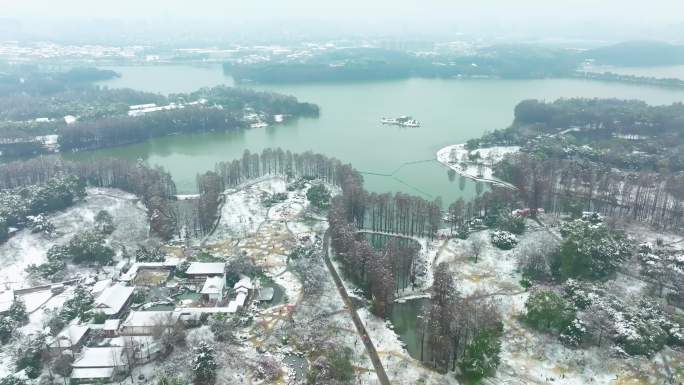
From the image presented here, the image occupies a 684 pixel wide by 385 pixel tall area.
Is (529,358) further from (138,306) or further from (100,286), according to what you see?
(100,286)

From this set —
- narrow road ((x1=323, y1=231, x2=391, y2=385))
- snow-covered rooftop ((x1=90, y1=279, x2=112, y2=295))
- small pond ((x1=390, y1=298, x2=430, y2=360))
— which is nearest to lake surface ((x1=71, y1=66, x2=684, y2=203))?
narrow road ((x1=323, y1=231, x2=391, y2=385))

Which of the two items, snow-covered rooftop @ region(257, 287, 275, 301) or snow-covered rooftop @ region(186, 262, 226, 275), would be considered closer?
snow-covered rooftop @ region(257, 287, 275, 301)

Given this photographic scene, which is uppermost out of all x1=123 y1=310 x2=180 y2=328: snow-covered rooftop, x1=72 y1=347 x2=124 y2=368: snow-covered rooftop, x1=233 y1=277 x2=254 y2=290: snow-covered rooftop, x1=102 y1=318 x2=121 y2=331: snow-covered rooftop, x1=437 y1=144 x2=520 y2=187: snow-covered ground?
x1=437 y1=144 x2=520 y2=187: snow-covered ground

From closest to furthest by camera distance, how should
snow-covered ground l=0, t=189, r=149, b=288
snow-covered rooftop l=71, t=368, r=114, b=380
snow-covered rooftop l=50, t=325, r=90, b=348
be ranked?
snow-covered rooftop l=71, t=368, r=114, b=380, snow-covered rooftop l=50, t=325, r=90, b=348, snow-covered ground l=0, t=189, r=149, b=288

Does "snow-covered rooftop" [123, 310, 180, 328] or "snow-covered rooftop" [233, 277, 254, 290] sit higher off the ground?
"snow-covered rooftop" [233, 277, 254, 290]

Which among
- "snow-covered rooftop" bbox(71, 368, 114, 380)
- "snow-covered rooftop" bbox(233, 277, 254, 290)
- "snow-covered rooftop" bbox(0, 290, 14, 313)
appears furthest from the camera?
"snow-covered rooftop" bbox(233, 277, 254, 290)

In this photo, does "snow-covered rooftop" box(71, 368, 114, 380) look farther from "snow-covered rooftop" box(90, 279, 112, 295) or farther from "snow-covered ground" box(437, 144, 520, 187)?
"snow-covered ground" box(437, 144, 520, 187)
